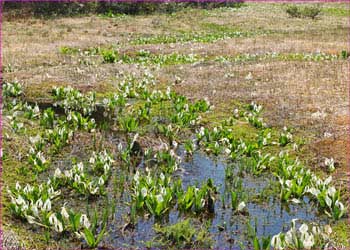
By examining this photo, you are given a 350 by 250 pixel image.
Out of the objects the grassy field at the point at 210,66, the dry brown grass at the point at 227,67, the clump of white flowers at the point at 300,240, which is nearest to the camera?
the clump of white flowers at the point at 300,240

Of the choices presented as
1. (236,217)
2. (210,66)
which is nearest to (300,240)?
(236,217)

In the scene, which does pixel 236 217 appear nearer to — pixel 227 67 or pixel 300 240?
pixel 300 240

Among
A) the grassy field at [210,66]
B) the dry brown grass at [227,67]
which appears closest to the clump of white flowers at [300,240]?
the grassy field at [210,66]

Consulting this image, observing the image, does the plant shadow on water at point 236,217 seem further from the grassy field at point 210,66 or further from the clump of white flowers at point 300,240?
the grassy field at point 210,66

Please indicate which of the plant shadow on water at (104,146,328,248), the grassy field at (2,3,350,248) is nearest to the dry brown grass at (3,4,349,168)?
the grassy field at (2,3,350,248)

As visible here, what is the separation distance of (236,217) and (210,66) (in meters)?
10.2

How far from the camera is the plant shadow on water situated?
5867mm

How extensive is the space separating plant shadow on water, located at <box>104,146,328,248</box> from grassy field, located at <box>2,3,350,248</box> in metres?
0.58

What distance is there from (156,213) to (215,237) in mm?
850

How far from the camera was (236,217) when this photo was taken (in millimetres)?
6441

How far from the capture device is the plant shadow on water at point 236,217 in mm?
5867

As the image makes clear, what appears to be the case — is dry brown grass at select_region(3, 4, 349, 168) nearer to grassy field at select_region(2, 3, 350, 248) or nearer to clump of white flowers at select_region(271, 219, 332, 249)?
grassy field at select_region(2, 3, 350, 248)

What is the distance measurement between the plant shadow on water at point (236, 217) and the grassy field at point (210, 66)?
0.58 metres

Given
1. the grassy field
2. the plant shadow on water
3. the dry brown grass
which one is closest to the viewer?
the plant shadow on water
